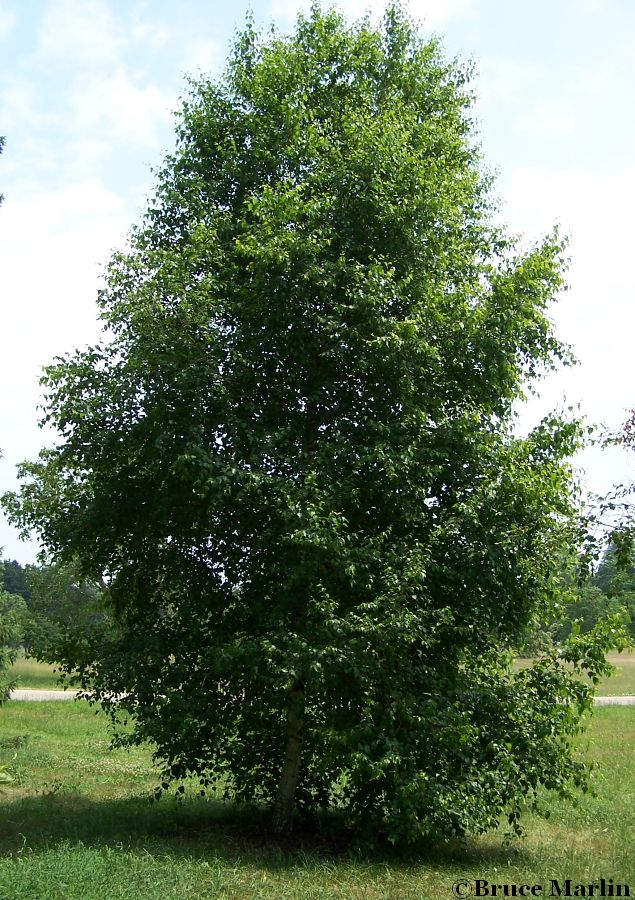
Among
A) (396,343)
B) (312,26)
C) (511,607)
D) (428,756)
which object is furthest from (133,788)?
(312,26)

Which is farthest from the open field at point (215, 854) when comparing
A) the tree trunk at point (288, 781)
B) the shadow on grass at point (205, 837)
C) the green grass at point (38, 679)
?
the green grass at point (38, 679)

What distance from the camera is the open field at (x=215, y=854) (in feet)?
28.1

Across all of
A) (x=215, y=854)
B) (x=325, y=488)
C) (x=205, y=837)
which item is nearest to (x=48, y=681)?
(x=205, y=837)

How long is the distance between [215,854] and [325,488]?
4692 mm

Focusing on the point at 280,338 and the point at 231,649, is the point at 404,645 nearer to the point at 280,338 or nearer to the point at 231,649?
the point at 231,649

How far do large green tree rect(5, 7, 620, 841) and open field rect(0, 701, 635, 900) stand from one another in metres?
0.62

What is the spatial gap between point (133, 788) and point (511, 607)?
27.9 ft

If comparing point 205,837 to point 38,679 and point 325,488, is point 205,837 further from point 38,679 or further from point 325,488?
point 38,679

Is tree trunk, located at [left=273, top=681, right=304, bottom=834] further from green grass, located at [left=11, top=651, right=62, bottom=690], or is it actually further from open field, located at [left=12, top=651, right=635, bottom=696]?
green grass, located at [left=11, top=651, right=62, bottom=690]

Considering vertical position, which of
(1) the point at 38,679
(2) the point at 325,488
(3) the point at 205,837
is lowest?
(1) the point at 38,679

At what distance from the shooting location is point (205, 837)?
11.0m

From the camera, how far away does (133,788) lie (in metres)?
15.1

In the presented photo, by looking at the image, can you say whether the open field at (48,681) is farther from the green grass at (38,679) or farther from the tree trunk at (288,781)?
the tree trunk at (288,781)

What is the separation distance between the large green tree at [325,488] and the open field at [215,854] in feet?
2.04
